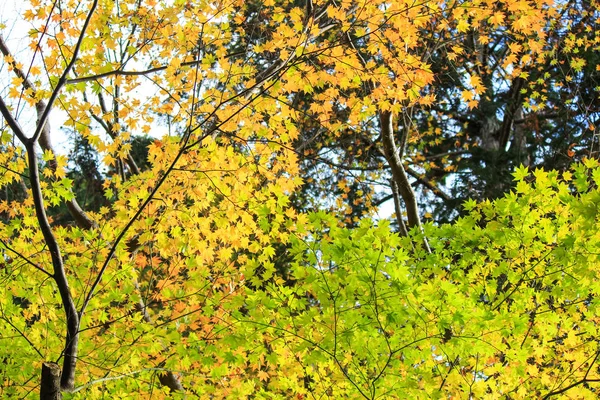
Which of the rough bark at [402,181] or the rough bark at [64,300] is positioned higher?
the rough bark at [402,181]

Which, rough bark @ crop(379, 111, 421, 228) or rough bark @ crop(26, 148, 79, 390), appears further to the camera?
rough bark @ crop(379, 111, 421, 228)

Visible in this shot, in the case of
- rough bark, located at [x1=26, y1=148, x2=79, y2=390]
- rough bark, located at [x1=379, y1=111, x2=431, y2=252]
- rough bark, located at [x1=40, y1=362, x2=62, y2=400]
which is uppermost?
rough bark, located at [x1=379, y1=111, x2=431, y2=252]


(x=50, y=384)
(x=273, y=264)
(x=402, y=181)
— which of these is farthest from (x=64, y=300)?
(x=402, y=181)

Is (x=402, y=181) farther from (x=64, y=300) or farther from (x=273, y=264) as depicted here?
(x=64, y=300)

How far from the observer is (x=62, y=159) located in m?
4.05

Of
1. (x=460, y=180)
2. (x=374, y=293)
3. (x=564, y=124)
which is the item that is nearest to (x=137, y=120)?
(x=374, y=293)

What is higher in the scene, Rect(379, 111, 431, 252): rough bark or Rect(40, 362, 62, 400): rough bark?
Rect(379, 111, 431, 252): rough bark

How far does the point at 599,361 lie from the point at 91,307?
3.31 meters

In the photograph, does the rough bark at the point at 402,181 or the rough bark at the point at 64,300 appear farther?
the rough bark at the point at 402,181

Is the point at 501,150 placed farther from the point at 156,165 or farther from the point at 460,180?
the point at 156,165

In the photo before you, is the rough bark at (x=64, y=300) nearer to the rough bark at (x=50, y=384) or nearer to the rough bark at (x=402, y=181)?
the rough bark at (x=50, y=384)

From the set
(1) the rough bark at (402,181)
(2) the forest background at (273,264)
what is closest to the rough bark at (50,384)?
(2) the forest background at (273,264)

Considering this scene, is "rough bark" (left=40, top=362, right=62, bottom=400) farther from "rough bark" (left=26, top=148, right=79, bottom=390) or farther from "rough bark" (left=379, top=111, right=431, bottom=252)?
"rough bark" (left=379, top=111, right=431, bottom=252)

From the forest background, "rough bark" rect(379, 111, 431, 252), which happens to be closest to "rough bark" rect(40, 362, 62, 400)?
the forest background
